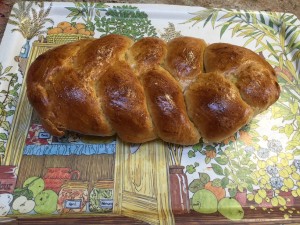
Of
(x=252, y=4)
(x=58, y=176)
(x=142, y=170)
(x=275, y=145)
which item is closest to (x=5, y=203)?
(x=58, y=176)

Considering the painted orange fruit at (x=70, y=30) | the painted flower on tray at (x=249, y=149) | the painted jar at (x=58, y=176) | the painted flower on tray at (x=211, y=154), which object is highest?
the painted orange fruit at (x=70, y=30)

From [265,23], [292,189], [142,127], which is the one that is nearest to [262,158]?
[292,189]

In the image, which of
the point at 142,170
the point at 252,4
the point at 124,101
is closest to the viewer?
the point at 124,101

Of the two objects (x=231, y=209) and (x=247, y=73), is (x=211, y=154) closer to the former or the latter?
(x=231, y=209)

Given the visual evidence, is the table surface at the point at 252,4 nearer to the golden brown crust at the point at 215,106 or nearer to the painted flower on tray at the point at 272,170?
the golden brown crust at the point at 215,106

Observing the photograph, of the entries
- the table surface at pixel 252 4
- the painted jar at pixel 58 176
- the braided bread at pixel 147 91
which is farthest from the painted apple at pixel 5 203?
the table surface at pixel 252 4

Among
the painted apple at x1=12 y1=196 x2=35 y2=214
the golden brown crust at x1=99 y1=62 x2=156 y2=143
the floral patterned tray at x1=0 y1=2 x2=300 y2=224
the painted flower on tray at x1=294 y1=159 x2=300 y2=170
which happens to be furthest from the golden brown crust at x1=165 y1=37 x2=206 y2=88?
the painted apple at x1=12 y1=196 x2=35 y2=214
